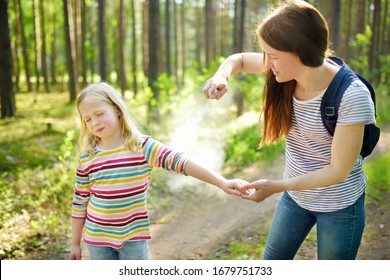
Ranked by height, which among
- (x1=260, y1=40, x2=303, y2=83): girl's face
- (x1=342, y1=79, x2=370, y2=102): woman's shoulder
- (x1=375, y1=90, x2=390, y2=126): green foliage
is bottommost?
(x1=375, y1=90, x2=390, y2=126): green foliage

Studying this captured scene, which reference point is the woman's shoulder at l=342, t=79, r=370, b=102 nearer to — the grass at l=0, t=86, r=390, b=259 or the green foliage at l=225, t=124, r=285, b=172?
the grass at l=0, t=86, r=390, b=259

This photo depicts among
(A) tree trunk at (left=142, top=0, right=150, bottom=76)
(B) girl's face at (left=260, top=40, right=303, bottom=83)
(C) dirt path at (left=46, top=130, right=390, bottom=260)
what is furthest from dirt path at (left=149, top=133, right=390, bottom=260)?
(A) tree trunk at (left=142, top=0, right=150, bottom=76)

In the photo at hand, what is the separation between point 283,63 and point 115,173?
3.61 ft

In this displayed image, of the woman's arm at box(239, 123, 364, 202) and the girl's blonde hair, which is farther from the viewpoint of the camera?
the girl's blonde hair

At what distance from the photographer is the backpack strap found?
1962 mm

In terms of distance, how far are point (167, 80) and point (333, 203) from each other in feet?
23.9

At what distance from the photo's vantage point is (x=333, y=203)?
2195 millimetres

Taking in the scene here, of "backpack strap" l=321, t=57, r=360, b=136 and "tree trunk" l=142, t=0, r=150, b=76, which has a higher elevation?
"backpack strap" l=321, t=57, r=360, b=136

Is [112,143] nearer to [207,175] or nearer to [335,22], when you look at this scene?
[207,175]

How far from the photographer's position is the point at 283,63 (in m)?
2.04

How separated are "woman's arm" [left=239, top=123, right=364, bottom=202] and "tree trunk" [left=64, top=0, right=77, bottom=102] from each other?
1105cm

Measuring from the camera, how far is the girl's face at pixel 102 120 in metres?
2.38

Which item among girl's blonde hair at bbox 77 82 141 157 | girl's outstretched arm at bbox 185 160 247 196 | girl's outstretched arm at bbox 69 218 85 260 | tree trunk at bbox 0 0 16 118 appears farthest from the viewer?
tree trunk at bbox 0 0 16 118
